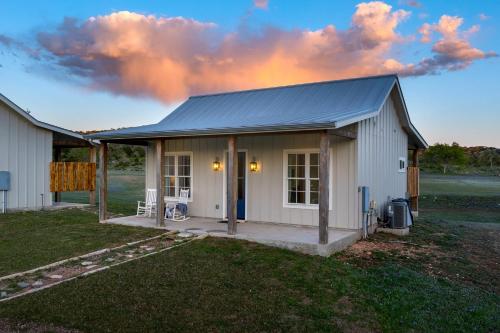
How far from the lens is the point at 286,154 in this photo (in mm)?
10164

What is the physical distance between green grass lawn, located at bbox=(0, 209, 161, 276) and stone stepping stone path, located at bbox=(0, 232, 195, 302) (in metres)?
0.35

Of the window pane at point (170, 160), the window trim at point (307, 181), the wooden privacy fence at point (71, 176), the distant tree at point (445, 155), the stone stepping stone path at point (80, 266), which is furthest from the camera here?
the distant tree at point (445, 155)

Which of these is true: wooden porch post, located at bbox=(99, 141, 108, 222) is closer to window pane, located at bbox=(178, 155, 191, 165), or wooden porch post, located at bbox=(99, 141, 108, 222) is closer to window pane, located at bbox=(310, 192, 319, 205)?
Result: window pane, located at bbox=(178, 155, 191, 165)

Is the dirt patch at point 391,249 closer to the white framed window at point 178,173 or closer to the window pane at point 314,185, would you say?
the window pane at point 314,185

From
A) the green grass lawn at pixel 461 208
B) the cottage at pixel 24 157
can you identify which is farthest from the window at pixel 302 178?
the cottage at pixel 24 157

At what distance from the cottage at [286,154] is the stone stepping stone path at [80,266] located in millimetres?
1373

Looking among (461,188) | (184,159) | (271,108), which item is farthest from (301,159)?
(461,188)

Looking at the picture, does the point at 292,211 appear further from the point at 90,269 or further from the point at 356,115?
the point at 90,269

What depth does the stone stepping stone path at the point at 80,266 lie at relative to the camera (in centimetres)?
548

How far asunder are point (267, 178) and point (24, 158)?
8.86 m

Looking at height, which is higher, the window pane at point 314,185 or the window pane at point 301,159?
the window pane at point 301,159

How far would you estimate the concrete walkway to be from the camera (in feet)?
25.3

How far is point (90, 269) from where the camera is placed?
20.8 ft

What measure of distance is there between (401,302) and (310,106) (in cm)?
690
